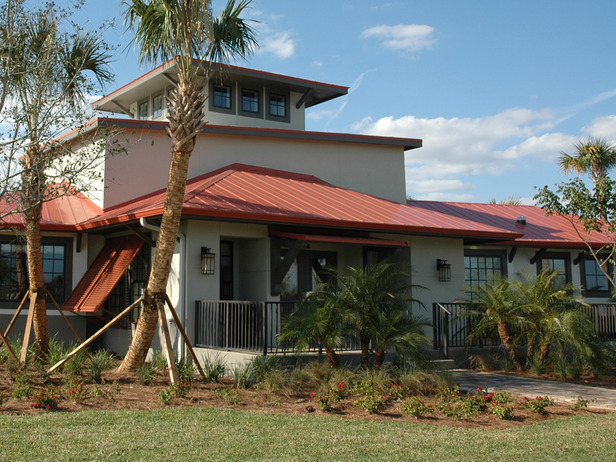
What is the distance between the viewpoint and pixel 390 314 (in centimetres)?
1095

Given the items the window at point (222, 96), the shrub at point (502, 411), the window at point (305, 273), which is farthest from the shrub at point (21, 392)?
the window at point (222, 96)

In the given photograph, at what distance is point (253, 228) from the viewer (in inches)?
531

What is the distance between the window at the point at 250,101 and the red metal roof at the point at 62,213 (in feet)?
17.8

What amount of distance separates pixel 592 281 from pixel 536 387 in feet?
30.4

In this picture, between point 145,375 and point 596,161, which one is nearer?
point 145,375

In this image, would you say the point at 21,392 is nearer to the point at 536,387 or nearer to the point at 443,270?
the point at 536,387

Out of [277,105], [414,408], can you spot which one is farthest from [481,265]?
[414,408]

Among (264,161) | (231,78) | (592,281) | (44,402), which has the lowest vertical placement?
(44,402)

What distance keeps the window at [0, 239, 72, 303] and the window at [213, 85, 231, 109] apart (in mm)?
6074

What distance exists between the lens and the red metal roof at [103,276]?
43.6 ft

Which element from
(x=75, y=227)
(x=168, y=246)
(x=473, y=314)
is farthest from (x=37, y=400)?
(x=473, y=314)

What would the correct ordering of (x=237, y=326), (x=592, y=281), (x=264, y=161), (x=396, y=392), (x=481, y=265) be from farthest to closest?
1. (x=592, y=281)
2. (x=481, y=265)
3. (x=264, y=161)
4. (x=237, y=326)
5. (x=396, y=392)

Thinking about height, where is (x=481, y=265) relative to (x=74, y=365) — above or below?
above

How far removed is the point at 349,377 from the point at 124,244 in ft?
21.2
